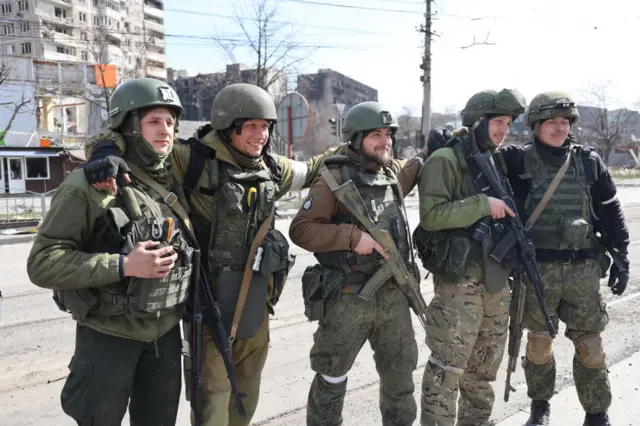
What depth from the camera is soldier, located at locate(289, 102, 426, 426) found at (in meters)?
2.81

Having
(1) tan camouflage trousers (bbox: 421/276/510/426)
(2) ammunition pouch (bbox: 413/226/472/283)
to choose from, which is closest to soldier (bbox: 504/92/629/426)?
(1) tan camouflage trousers (bbox: 421/276/510/426)

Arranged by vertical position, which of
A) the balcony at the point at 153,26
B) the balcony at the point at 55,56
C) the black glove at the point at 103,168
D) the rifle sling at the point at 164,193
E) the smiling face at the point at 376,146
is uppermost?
the balcony at the point at 153,26

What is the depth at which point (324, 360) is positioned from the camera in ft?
9.26

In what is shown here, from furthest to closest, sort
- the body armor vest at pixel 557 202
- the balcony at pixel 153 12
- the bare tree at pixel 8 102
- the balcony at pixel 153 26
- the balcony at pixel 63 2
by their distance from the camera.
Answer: the balcony at pixel 153 12 → the balcony at pixel 153 26 → the balcony at pixel 63 2 → the bare tree at pixel 8 102 → the body armor vest at pixel 557 202

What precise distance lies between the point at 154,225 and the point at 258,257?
2.01 feet

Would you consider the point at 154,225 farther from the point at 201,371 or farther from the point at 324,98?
the point at 324,98

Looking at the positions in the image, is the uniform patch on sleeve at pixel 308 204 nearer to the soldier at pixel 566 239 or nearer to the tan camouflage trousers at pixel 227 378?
the tan camouflage trousers at pixel 227 378

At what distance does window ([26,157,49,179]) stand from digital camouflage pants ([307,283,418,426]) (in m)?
30.0

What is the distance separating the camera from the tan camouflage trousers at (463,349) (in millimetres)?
2955

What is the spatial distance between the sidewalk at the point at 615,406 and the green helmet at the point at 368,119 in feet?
6.80

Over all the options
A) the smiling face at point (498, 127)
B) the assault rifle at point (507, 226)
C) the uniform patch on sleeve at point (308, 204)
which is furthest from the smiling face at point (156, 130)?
the smiling face at point (498, 127)

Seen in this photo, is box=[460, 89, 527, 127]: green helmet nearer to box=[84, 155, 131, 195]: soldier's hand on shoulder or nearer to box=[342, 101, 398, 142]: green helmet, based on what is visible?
box=[342, 101, 398, 142]: green helmet

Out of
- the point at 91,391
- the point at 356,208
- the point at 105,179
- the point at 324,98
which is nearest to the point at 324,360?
the point at 356,208

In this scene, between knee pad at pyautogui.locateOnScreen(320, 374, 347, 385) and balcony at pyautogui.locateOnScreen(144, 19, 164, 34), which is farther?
balcony at pyautogui.locateOnScreen(144, 19, 164, 34)
